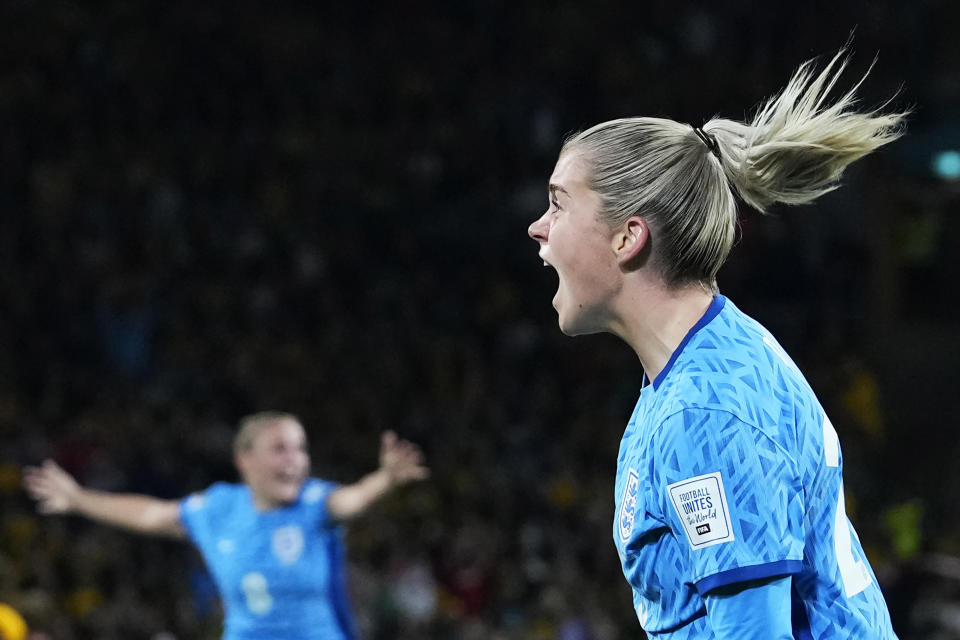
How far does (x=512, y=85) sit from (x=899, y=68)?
394 centimetres

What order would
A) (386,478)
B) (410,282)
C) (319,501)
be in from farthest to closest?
(410,282), (319,501), (386,478)

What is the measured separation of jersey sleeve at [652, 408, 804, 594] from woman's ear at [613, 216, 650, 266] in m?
0.30

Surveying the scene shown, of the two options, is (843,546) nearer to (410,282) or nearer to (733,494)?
(733,494)

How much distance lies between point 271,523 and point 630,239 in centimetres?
426

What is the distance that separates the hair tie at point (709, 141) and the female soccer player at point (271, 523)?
3.80 meters

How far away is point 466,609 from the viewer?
8.80 metres

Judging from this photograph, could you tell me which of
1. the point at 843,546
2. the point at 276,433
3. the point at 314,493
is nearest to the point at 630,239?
the point at 843,546

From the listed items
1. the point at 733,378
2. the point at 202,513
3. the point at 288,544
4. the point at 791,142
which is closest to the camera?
the point at 733,378

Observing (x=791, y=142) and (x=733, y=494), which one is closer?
(x=733, y=494)

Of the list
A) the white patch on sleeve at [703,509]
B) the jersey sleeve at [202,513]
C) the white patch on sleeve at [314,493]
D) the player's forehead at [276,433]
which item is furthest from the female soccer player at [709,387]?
the jersey sleeve at [202,513]

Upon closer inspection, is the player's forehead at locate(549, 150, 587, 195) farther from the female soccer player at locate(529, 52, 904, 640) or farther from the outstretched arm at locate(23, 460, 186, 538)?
the outstretched arm at locate(23, 460, 186, 538)

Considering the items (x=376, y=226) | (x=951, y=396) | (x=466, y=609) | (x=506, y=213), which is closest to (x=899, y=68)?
(x=951, y=396)

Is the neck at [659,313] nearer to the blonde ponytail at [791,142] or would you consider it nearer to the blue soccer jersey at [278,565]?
the blonde ponytail at [791,142]

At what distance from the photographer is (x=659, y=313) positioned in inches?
78.2
